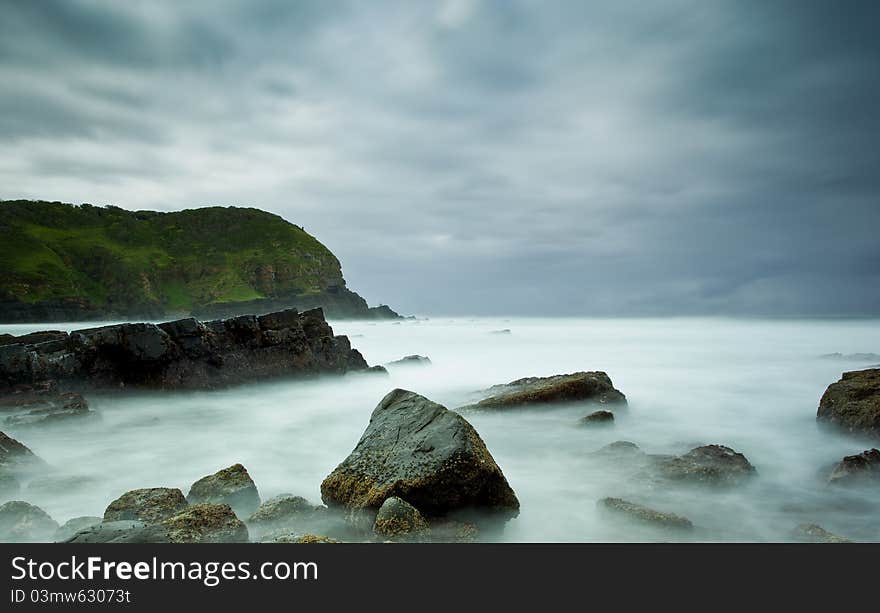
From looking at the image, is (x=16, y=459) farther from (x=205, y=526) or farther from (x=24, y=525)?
(x=205, y=526)

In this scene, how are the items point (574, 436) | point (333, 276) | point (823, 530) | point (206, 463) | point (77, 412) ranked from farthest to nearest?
point (333, 276)
point (77, 412)
point (574, 436)
point (206, 463)
point (823, 530)

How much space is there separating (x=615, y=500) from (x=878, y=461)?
384 centimetres

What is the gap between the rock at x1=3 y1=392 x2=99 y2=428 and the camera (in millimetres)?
9812

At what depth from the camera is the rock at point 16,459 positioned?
6.76 meters

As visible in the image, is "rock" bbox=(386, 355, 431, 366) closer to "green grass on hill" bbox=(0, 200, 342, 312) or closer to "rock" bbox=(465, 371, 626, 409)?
"rock" bbox=(465, 371, 626, 409)

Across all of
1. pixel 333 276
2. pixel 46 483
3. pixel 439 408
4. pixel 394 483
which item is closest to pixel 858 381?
pixel 439 408

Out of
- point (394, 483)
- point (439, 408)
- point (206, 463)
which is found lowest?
point (206, 463)

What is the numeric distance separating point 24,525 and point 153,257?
8793 cm

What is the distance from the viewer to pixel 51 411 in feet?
33.8

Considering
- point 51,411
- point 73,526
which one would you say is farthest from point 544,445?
point 51,411

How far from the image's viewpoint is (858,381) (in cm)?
945

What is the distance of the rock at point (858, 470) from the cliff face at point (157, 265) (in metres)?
71.2

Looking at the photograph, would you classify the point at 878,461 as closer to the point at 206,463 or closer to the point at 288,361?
the point at 206,463

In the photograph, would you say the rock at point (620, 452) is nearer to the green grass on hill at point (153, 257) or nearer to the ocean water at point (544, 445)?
the ocean water at point (544, 445)
